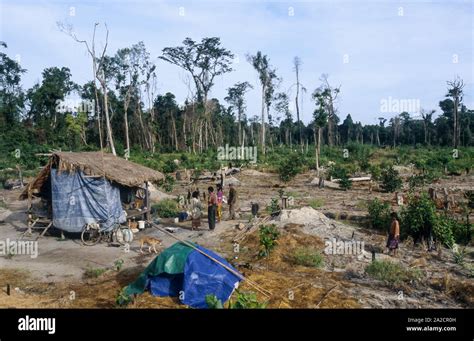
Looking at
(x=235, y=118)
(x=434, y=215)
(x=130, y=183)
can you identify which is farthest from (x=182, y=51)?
(x=434, y=215)

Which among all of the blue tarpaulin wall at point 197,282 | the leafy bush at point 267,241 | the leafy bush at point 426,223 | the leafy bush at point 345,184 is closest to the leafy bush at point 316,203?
the leafy bush at point 345,184

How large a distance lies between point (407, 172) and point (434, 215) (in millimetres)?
17969

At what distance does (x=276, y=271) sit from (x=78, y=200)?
6829 millimetres

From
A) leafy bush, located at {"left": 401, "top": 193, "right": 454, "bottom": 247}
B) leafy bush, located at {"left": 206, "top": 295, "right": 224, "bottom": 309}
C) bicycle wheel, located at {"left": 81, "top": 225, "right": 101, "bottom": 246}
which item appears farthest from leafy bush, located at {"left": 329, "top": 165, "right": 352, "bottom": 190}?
leafy bush, located at {"left": 206, "top": 295, "right": 224, "bottom": 309}

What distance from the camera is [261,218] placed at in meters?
14.1

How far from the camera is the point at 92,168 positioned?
503 inches

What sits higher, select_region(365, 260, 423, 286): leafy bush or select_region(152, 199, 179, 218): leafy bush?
select_region(152, 199, 179, 218): leafy bush

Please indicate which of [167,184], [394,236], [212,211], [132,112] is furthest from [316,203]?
[132,112]

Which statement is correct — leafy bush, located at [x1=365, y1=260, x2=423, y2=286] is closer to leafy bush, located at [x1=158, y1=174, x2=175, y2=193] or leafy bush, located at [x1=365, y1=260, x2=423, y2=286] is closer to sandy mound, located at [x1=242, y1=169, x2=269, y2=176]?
leafy bush, located at [x1=158, y1=174, x2=175, y2=193]

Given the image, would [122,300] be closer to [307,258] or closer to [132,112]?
[307,258]

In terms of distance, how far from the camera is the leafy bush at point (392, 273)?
344 inches

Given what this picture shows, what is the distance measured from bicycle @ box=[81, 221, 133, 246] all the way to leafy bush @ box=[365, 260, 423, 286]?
695 cm

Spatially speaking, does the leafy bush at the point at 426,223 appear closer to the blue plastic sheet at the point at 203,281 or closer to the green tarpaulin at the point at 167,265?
the blue plastic sheet at the point at 203,281

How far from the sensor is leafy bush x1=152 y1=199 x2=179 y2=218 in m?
16.2
